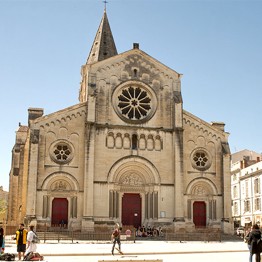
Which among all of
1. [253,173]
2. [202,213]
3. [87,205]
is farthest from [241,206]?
[87,205]

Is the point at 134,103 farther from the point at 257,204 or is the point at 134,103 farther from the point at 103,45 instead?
the point at 257,204

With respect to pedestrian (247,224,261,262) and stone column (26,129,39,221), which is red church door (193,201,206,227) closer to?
stone column (26,129,39,221)

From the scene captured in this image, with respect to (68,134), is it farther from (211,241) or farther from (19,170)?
(211,241)

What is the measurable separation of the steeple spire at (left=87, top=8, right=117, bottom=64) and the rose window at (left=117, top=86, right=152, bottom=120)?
9.28 meters

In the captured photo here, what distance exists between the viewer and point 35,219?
37.4 m

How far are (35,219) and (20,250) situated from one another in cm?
1896

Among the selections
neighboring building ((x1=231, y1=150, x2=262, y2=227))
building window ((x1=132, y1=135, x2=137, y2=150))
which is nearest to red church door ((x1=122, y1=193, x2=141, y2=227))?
building window ((x1=132, y1=135, x2=137, y2=150))

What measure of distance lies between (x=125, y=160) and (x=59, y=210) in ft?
24.0

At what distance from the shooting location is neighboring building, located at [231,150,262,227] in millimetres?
55750

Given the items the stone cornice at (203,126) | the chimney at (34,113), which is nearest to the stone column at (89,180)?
Answer: the chimney at (34,113)

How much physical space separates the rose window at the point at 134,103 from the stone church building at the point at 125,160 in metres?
0.09

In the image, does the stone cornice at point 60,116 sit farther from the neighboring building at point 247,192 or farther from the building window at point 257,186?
the building window at point 257,186

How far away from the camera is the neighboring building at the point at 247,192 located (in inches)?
2195

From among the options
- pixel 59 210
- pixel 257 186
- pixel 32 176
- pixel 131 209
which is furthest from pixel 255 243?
pixel 257 186
